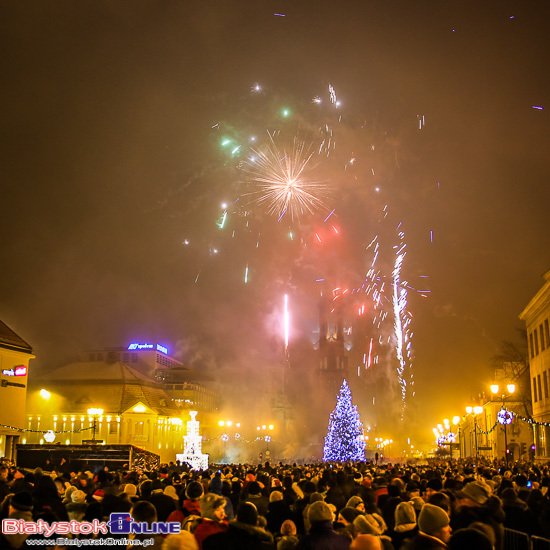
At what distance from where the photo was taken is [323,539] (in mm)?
6828

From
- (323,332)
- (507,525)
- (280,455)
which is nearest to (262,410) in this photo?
(280,455)

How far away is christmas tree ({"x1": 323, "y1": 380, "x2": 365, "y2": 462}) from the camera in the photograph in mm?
68750

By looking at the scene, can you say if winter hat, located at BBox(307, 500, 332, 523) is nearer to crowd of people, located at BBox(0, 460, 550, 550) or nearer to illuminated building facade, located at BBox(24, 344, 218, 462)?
crowd of people, located at BBox(0, 460, 550, 550)

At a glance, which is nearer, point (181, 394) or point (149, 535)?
point (149, 535)

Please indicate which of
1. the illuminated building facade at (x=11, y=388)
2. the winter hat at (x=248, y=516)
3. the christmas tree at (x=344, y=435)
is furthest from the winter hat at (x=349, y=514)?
the christmas tree at (x=344, y=435)

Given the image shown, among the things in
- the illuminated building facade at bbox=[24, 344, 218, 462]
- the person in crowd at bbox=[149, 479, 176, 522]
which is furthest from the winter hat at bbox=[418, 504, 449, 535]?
the illuminated building facade at bbox=[24, 344, 218, 462]

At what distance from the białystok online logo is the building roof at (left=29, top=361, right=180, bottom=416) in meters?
65.5

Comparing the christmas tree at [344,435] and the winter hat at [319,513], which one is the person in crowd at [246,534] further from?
the christmas tree at [344,435]

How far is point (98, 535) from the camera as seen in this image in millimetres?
7516

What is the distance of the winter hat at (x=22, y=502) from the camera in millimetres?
7281

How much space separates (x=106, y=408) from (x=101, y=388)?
13.7 ft

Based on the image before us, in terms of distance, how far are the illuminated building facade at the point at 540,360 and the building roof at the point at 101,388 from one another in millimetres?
40332

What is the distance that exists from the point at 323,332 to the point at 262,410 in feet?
267

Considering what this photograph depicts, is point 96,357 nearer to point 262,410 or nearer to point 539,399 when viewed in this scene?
point 262,410
